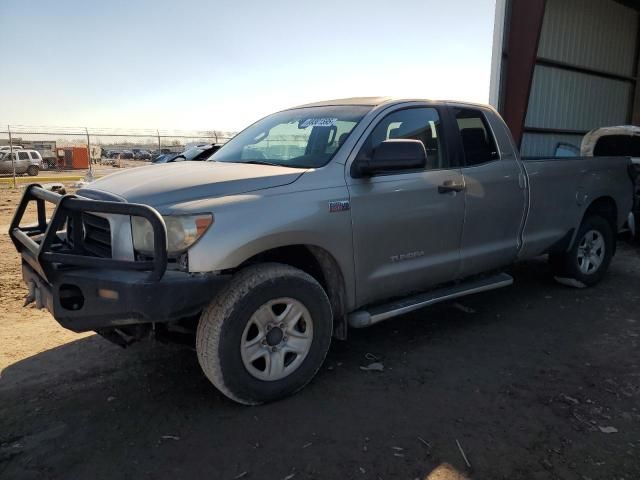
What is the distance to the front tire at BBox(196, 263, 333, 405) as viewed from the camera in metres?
3.01

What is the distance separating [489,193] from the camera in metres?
4.44

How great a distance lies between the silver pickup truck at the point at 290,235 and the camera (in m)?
2.88

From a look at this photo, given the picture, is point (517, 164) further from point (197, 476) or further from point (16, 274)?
point (16, 274)

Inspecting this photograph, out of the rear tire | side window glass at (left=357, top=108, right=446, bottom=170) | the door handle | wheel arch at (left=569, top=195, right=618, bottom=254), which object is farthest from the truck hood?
wheel arch at (left=569, top=195, right=618, bottom=254)

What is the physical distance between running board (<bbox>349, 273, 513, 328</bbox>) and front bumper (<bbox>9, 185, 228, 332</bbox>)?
3.71 feet

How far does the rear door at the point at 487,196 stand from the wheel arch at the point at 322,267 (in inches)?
48.8

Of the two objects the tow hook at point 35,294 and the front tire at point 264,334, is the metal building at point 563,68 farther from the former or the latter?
the tow hook at point 35,294

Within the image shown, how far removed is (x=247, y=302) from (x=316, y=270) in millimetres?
738

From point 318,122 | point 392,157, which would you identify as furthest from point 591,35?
point 392,157

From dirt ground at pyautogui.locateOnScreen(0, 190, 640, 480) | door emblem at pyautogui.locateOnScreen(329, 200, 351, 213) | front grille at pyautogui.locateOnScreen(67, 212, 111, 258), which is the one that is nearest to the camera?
dirt ground at pyautogui.locateOnScreen(0, 190, 640, 480)

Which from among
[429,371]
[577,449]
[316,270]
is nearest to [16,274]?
[316,270]

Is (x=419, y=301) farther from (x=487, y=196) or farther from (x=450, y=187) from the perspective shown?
(x=487, y=196)

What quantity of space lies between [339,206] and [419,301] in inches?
41.9

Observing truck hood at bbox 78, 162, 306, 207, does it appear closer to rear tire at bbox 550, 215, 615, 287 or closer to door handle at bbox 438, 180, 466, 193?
door handle at bbox 438, 180, 466, 193
